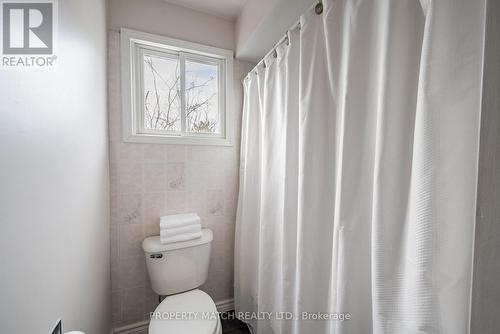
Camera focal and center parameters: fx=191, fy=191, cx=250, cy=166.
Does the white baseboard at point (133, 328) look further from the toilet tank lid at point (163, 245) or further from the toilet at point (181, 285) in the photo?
the toilet tank lid at point (163, 245)

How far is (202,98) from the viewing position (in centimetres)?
164

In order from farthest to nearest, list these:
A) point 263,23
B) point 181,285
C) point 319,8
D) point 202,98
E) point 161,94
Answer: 1. point 202,98
2. point 161,94
3. point 181,285
4. point 263,23
5. point 319,8

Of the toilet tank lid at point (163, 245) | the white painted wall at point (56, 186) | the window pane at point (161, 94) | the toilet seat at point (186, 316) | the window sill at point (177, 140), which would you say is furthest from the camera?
the window pane at point (161, 94)

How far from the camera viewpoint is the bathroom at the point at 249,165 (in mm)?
448

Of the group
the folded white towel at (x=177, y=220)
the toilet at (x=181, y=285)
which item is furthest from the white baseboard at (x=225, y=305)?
the folded white towel at (x=177, y=220)

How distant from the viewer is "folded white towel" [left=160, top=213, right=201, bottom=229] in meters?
1.27

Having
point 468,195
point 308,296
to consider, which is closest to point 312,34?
point 468,195

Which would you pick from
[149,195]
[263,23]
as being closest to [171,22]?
[263,23]

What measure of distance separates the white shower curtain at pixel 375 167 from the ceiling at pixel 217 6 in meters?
0.65

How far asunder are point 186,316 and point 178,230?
47 centimetres

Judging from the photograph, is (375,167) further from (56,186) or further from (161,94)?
(161,94)

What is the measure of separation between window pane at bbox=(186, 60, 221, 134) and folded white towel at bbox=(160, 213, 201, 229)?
27.4 inches

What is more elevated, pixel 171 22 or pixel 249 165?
pixel 171 22

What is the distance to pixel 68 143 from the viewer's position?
70 cm
